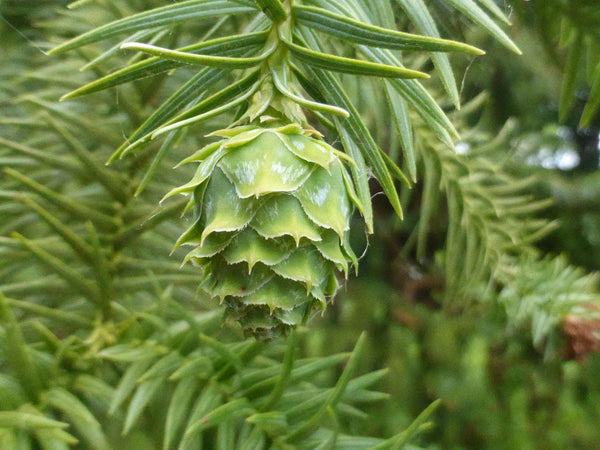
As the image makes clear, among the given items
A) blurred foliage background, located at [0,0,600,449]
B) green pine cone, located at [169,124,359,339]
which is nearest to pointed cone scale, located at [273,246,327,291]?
green pine cone, located at [169,124,359,339]

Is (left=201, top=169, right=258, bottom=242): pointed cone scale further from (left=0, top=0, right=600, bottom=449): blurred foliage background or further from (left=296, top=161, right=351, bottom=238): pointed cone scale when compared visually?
(left=0, top=0, right=600, bottom=449): blurred foliage background

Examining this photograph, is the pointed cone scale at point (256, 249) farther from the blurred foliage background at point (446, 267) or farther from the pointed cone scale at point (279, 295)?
the blurred foliage background at point (446, 267)

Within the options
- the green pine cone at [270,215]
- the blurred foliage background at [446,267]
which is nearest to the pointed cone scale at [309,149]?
the green pine cone at [270,215]

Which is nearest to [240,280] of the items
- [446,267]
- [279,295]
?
[279,295]

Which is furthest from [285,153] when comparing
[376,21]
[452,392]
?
[452,392]

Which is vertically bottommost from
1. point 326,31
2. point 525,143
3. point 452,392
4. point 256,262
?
point 452,392

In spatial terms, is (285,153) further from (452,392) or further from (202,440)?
(452,392)

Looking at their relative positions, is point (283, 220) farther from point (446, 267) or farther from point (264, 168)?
point (446, 267)
